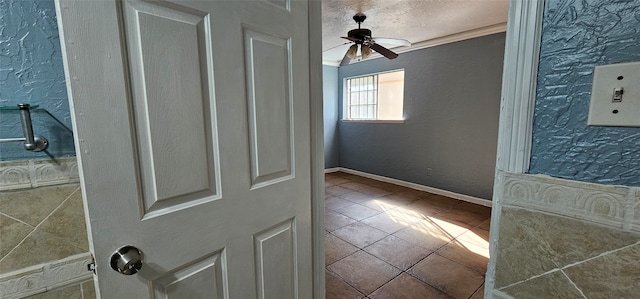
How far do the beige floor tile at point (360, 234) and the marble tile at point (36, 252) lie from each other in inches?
84.7

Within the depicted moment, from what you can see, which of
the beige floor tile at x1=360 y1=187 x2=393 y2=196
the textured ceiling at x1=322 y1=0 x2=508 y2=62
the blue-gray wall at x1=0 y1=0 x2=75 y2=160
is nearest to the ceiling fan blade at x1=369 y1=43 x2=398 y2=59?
the textured ceiling at x1=322 y1=0 x2=508 y2=62

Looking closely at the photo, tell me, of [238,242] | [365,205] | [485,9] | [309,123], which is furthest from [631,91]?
[365,205]

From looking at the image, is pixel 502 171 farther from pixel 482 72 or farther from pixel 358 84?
pixel 358 84

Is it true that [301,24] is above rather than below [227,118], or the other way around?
above

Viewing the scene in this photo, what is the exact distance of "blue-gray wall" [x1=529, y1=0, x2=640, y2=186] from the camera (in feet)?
1.65

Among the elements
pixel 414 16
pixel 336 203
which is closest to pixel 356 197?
pixel 336 203

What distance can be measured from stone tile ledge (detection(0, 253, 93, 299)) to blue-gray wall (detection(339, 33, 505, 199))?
13.2 feet

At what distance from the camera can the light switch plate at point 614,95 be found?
0.50 metres

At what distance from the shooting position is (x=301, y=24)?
0.99m

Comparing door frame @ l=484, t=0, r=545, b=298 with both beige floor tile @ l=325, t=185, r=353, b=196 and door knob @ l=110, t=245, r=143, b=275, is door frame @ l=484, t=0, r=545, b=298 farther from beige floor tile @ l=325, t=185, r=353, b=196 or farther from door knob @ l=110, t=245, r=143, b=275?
beige floor tile @ l=325, t=185, r=353, b=196

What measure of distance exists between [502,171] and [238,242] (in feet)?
2.77

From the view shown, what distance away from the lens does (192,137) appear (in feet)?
2.36

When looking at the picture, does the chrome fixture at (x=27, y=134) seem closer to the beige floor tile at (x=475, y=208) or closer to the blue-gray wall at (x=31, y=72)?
the blue-gray wall at (x=31, y=72)

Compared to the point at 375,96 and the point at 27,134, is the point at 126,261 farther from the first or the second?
the point at 375,96
